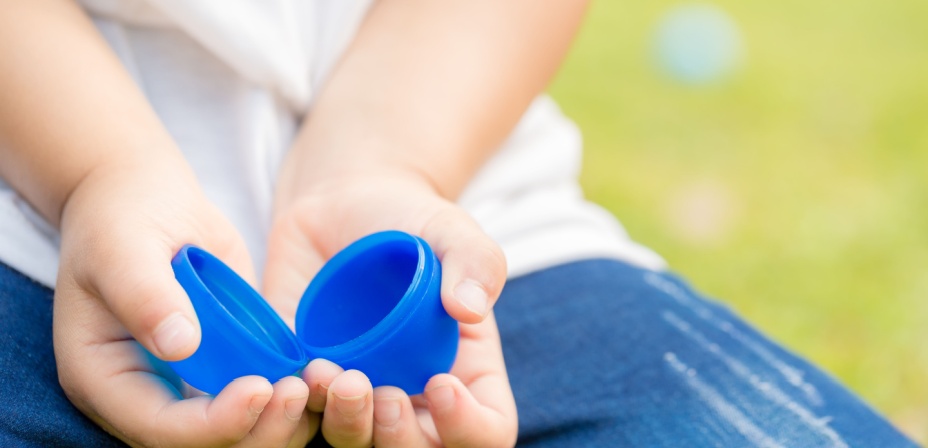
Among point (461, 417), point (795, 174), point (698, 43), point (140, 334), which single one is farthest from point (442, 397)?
point (698, 43)

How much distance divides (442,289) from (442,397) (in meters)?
0.08

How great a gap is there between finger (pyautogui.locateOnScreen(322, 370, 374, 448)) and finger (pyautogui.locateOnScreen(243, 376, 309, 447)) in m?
0.02

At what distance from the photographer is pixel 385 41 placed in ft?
3.43

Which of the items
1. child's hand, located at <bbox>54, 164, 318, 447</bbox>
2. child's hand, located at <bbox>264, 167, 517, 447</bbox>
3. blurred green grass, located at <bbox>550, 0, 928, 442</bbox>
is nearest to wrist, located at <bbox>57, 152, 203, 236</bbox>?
child's hand, located at <bbox>54, 164, 318, 447</bbox>

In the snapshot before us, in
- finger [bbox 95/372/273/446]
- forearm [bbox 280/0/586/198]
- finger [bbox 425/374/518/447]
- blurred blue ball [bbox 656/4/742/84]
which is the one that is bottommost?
finger [bbox 95/372/273/446]

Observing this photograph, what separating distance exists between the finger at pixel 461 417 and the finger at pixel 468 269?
0.06 m

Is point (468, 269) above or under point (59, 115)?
above

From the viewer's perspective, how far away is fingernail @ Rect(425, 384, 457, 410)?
74cm

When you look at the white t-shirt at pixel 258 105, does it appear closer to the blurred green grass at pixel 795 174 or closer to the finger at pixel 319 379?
the finger at pixel 319 379

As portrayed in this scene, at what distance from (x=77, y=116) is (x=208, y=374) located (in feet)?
0.94

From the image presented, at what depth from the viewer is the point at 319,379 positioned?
73cm

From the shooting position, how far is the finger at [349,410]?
0.69 meters

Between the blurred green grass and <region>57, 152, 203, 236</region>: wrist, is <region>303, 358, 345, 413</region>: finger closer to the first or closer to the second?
<region>57, 152, 203, 236</region>: wrist

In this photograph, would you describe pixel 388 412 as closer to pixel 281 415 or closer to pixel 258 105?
pixel 281 415
